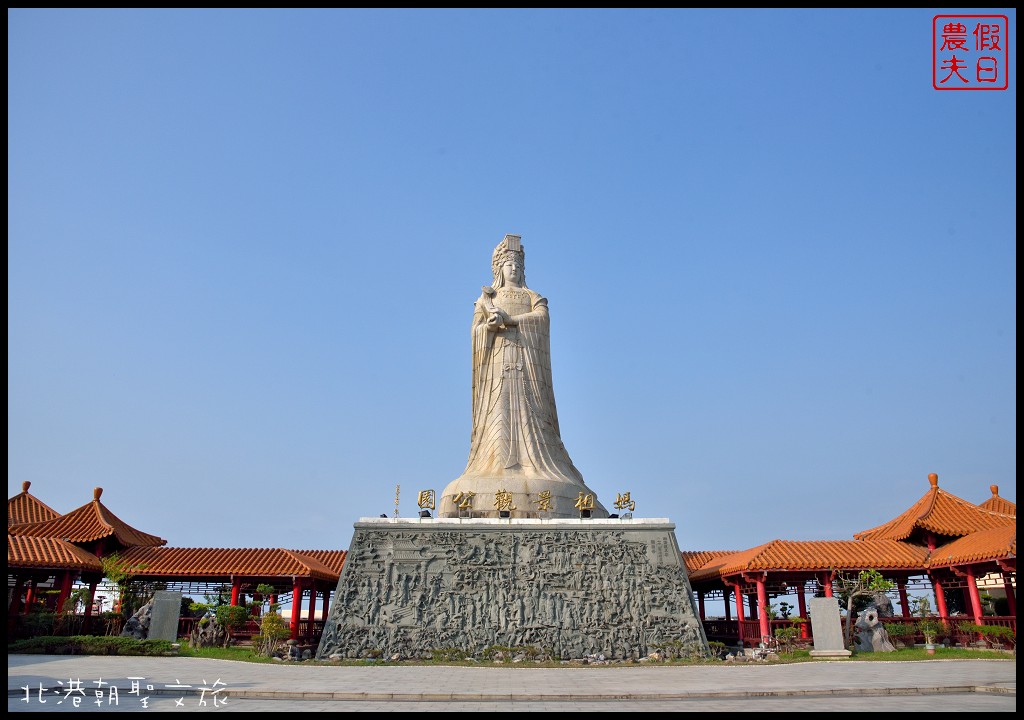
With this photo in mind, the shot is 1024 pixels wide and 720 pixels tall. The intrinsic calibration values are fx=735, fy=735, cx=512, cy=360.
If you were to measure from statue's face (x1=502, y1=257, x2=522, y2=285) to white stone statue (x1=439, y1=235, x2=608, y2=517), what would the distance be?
0.02m

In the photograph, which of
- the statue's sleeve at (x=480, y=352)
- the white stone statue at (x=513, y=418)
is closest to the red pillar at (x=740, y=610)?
the white stone statue at (x=513, y=418)

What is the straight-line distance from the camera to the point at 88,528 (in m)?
16.2

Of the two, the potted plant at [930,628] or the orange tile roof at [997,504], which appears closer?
the potted plant at [930,628]

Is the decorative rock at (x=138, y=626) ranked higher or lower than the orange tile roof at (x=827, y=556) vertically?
lower

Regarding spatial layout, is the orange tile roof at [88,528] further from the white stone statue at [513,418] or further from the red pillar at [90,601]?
Result: the white stone statue at [513,418]

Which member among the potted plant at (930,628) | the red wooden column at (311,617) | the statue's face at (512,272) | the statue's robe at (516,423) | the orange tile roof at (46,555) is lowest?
the red wooden column at (311,617)

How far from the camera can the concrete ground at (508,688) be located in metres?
6.81

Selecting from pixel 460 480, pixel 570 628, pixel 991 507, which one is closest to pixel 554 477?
pixel 460 480

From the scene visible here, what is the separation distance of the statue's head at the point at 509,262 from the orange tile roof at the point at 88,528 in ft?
33.8

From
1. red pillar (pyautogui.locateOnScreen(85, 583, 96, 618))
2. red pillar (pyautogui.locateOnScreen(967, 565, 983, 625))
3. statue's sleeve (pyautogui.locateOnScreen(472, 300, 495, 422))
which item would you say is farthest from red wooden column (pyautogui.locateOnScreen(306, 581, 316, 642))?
red pillar (pyautogui.locateOnScreen(967, 565, 983, 625))

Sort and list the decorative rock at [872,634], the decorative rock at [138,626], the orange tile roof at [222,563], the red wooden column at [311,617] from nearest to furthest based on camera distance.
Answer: the decorative rock at [872,634], the decorative rock at [138,626], the orange tile roof at [222,563], the red wooden column at [311,617]

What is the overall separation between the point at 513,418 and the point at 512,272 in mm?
3728

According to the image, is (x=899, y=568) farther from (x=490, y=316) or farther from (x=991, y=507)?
(x=490, y=316)

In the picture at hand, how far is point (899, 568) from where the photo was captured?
14711 mm
